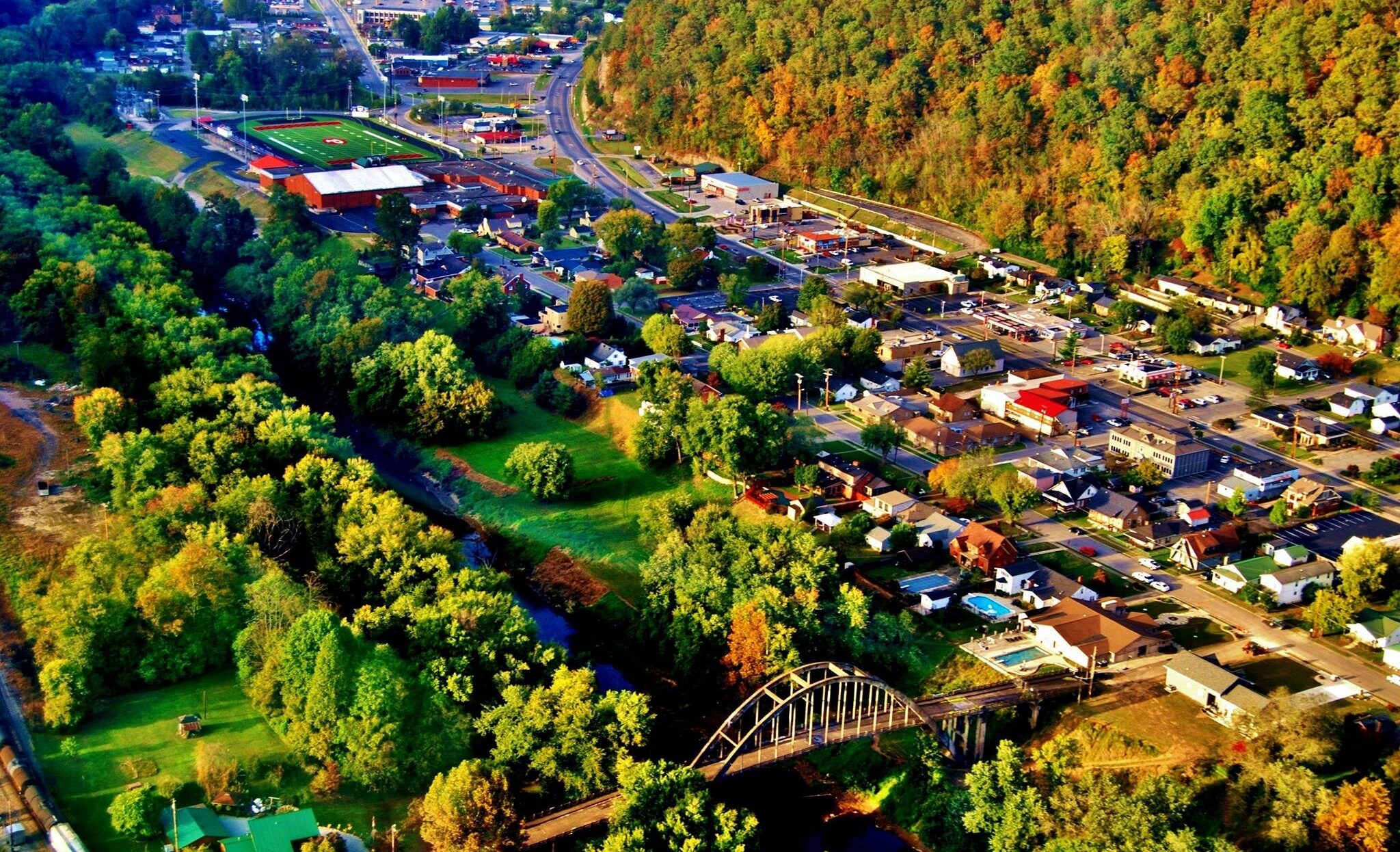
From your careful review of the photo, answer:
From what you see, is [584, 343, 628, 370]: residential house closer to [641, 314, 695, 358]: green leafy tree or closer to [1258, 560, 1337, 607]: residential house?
[641, 314, 695, 358]: green leafy tree

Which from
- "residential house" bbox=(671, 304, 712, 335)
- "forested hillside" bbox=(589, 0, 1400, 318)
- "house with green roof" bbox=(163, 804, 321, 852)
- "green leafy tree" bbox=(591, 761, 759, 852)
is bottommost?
"house with green roof" bbox=(163, 804, 321, 852)

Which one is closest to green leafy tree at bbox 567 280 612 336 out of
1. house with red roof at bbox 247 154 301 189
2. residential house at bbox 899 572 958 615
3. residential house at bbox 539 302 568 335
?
residential house at bbox 539 302 568 335

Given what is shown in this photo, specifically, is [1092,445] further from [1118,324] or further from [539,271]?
[539,271]

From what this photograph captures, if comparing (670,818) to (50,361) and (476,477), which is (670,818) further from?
(50,361)

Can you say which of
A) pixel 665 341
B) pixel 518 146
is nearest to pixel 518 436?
pixel 665 341

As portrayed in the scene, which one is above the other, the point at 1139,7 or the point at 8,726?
the point at 1139,7

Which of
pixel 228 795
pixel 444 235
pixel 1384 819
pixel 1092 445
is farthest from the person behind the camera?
pixel 444 235
